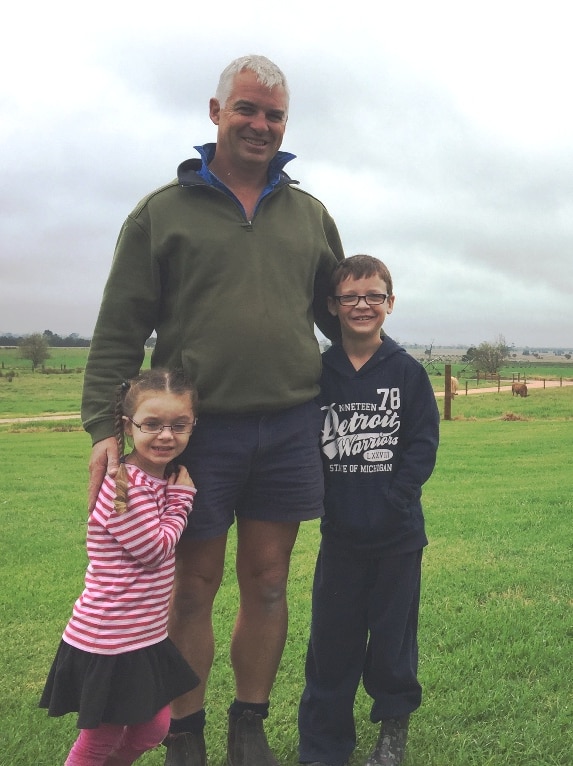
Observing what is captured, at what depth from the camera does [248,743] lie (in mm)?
2533

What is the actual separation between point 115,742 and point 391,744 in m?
1.04

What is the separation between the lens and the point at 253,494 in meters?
2.55

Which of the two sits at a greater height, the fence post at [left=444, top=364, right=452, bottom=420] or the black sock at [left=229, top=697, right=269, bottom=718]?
the fence post at [left=444, top=364, right=452, bottom=420]

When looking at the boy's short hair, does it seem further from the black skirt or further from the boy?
the black skirt

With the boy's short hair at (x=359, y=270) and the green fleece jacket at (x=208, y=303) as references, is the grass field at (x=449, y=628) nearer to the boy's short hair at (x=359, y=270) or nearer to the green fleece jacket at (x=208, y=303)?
the green fleece jacket at (x=208, y=303)

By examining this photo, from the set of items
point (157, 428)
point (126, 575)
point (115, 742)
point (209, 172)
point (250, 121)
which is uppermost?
point (250, 121)

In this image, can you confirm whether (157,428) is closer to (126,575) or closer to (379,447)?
(126,575)

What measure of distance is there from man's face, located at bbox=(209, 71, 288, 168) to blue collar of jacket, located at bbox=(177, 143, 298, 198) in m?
0.07

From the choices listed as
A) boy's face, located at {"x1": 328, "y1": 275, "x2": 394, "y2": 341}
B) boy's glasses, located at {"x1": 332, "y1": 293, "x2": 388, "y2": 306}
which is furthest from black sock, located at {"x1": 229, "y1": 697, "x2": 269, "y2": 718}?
boy's glasses, located at {"x1": 332, "y1": 293, "x2": 388, "y2": 306}

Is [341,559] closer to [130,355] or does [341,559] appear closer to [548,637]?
[130,355]

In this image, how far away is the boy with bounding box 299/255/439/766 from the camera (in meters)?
2.58

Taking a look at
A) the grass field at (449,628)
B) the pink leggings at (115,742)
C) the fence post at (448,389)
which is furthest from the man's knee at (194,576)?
the fence post at (448,389)

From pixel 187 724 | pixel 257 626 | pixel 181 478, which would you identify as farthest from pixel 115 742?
pixel 181 478

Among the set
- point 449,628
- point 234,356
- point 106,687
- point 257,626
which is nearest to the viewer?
point 106,687
